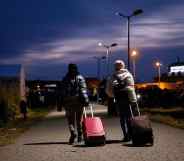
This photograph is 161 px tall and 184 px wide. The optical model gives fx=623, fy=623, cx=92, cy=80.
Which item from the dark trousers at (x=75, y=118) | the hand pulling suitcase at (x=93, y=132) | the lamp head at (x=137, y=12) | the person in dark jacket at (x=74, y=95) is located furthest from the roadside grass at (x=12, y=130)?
the lamp head at (x=137, y=12)

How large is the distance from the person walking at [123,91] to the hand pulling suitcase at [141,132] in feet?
2.04

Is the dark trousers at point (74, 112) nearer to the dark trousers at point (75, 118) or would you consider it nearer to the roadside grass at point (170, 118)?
the dark trousers at point (75, 118)

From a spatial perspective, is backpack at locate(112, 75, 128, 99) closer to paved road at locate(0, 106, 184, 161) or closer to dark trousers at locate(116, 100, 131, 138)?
dark trousers at locate(116, 100, 131, 138)

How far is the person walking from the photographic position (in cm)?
1451

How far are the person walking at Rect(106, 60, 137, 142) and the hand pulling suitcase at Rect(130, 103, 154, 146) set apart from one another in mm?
623

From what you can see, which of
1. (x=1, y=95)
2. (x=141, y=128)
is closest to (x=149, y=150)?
(x=141, y=128)

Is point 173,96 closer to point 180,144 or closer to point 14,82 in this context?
Answer: point 14,82

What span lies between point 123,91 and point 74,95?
1.15 m

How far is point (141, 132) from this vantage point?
44.7 ft

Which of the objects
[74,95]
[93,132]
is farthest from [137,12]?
[93,132]

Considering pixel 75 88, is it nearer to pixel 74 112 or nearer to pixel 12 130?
pixel 74 112

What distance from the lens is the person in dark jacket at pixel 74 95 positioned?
14.5 metres

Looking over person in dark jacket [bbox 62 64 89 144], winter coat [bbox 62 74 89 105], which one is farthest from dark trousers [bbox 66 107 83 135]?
winter coat [bbox 62 74 89 105]

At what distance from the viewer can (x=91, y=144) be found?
45.6 feet
